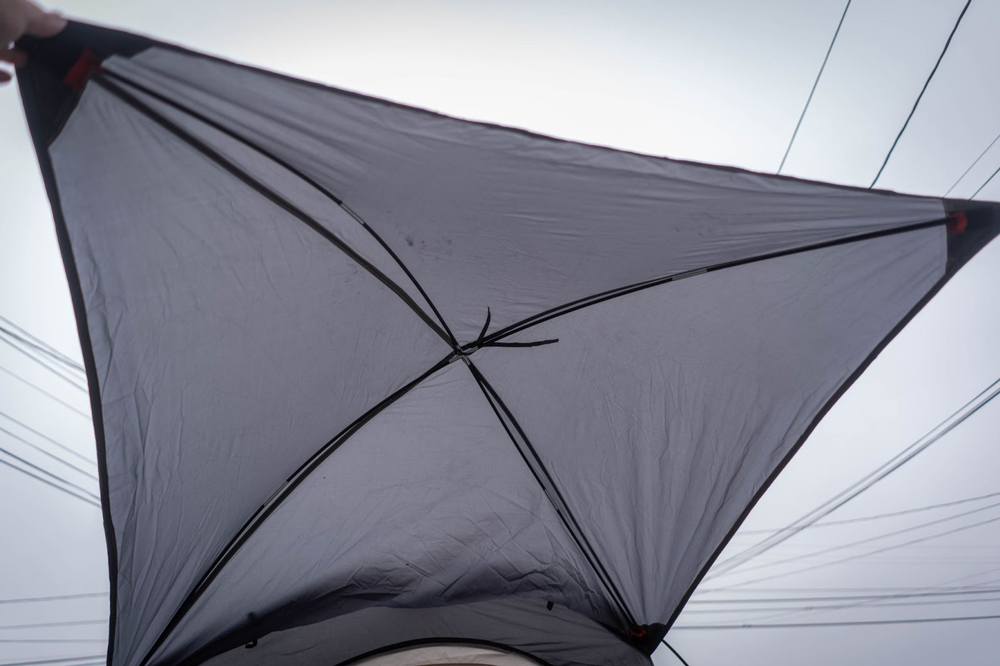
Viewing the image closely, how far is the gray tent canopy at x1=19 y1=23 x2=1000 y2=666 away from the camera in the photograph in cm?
122

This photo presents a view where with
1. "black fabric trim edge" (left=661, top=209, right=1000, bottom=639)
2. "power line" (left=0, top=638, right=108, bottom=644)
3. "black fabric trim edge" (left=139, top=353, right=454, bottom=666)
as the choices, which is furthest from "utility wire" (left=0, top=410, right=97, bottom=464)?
"black fabric trim edge" (left=661, top=209, right=1000, bottom=639)

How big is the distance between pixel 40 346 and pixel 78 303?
0.88m

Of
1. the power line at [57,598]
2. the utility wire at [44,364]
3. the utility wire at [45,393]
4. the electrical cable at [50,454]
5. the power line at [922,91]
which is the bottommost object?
the power line at [57,598]

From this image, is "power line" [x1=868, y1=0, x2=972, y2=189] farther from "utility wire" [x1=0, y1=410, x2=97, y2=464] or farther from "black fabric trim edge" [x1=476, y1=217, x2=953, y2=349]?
"utility wire" [x1=0, y1=410, x2=97, y2=464]

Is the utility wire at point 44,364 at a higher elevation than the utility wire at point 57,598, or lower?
higher

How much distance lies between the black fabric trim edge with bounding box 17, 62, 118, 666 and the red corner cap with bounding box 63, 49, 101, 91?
0.06 metres

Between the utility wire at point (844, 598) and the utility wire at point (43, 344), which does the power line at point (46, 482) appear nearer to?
the utility wire at point (43, 344)

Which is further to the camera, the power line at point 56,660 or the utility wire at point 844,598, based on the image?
the utility wire at point 844,598

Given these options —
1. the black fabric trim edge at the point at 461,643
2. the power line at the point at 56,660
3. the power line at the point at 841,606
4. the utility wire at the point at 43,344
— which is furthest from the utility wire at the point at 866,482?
the utility wire at the point at 43,344

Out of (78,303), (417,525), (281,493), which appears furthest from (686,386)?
(78,303)

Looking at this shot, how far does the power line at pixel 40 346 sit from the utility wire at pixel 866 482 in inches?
97.7

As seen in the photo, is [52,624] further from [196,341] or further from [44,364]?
[196,341]

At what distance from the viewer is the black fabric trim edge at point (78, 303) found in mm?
1020

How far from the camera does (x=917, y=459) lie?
77.5 inches
